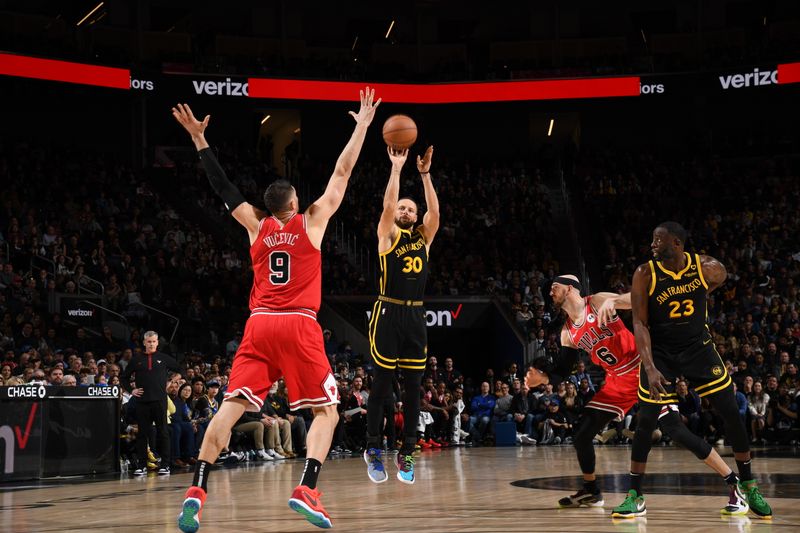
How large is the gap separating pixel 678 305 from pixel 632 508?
1478mm

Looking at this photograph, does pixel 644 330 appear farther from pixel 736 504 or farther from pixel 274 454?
pixel 274 454

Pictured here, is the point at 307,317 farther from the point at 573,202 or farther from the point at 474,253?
the point at 573,202

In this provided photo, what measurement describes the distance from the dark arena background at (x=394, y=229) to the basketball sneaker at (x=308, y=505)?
0.63 m

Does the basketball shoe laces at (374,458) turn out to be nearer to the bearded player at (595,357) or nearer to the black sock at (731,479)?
the bearded player at (595,357)

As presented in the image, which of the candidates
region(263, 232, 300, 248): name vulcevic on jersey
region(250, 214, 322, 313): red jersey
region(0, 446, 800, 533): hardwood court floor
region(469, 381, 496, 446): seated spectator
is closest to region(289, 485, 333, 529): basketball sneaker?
region(0, 446, 800, 533): hardwood court floor

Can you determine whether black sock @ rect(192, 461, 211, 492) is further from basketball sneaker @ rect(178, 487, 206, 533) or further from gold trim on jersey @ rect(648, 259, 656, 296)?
gold trim on jersey @ rect(648, 259, 656, 296)

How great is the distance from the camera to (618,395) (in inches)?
322

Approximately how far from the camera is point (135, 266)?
2298cm

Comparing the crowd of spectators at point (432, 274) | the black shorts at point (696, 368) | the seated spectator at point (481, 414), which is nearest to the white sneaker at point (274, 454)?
the crowd of spectators at point (432, 274)

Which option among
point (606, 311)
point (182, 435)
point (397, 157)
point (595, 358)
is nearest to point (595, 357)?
point (595, 358)

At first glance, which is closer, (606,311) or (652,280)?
(652,280)

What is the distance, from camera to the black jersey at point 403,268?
8.76 meters

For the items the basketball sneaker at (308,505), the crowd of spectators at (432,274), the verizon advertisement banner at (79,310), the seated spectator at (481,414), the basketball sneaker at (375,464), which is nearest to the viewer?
the basketball sneaker at (308,505)

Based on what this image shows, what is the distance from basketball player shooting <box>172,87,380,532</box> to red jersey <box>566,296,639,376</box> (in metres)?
2.58
